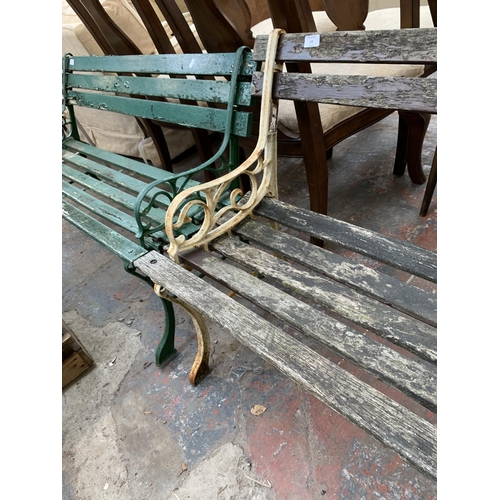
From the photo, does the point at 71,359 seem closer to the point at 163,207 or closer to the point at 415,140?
the point at 163,207

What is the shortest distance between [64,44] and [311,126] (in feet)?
7.50

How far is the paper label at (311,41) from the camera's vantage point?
119 cm

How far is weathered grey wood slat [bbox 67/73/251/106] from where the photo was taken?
1.47m

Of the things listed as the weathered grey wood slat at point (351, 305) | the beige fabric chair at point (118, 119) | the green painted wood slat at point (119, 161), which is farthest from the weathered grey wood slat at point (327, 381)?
the beige fabric chair at point (118, 119)

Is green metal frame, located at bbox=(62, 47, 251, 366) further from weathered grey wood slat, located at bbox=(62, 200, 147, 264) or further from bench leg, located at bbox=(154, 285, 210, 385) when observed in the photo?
bench leg, located at bbox=(154, 285, 210, 385)

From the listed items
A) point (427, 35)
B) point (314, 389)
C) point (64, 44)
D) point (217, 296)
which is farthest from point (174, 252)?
point (64, 44)

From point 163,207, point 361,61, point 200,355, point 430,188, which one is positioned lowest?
point 200,355

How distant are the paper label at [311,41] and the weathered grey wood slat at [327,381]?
0.86 meters

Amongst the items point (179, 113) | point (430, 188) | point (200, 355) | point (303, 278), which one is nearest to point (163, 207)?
point (179, 113)

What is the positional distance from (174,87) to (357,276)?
1.22m

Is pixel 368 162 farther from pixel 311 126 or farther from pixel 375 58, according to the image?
pixel 375 58

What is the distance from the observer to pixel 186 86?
1.62 metres

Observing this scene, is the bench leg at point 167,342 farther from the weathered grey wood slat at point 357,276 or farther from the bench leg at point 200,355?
the weathered grey wood slat at point 357,276

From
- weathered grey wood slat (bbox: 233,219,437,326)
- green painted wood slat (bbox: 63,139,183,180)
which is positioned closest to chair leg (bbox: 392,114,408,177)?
weathered grey wood slat (bbox: 233,219,437,326)
